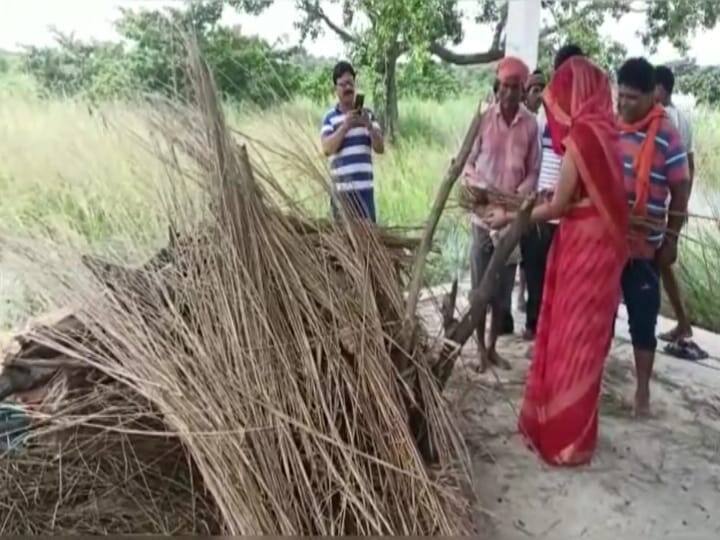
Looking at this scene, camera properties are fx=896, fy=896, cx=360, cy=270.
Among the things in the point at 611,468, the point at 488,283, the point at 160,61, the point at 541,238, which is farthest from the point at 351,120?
the point at 611,468

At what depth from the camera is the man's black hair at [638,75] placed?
2424mm

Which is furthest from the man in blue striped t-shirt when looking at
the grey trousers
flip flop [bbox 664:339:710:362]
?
flip flop [bbox 664:339:710:362]

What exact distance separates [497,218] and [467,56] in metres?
2.10

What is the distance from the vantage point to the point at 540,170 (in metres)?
3.14

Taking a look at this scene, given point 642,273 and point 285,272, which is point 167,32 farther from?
point 642,273

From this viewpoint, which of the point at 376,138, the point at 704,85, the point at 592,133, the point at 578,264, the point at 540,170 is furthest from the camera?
the point at 704,85

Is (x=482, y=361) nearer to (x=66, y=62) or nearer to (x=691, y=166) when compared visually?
(x=691, y=166)

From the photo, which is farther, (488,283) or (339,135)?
(339,135)

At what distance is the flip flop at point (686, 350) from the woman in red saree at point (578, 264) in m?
1.10

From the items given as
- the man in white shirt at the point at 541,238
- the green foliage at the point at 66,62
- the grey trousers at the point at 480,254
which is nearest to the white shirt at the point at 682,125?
the man in white shirt at the point at 541,238

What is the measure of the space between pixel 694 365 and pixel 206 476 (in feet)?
7.10

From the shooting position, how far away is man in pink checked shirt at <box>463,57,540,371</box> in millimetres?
2914

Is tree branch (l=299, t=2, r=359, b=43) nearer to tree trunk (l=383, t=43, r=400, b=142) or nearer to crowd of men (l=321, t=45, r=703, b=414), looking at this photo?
tree trunk (l=383, t=43, r=400, b=142)

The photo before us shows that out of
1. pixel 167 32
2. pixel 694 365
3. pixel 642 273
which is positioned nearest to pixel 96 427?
pixel 167 32
